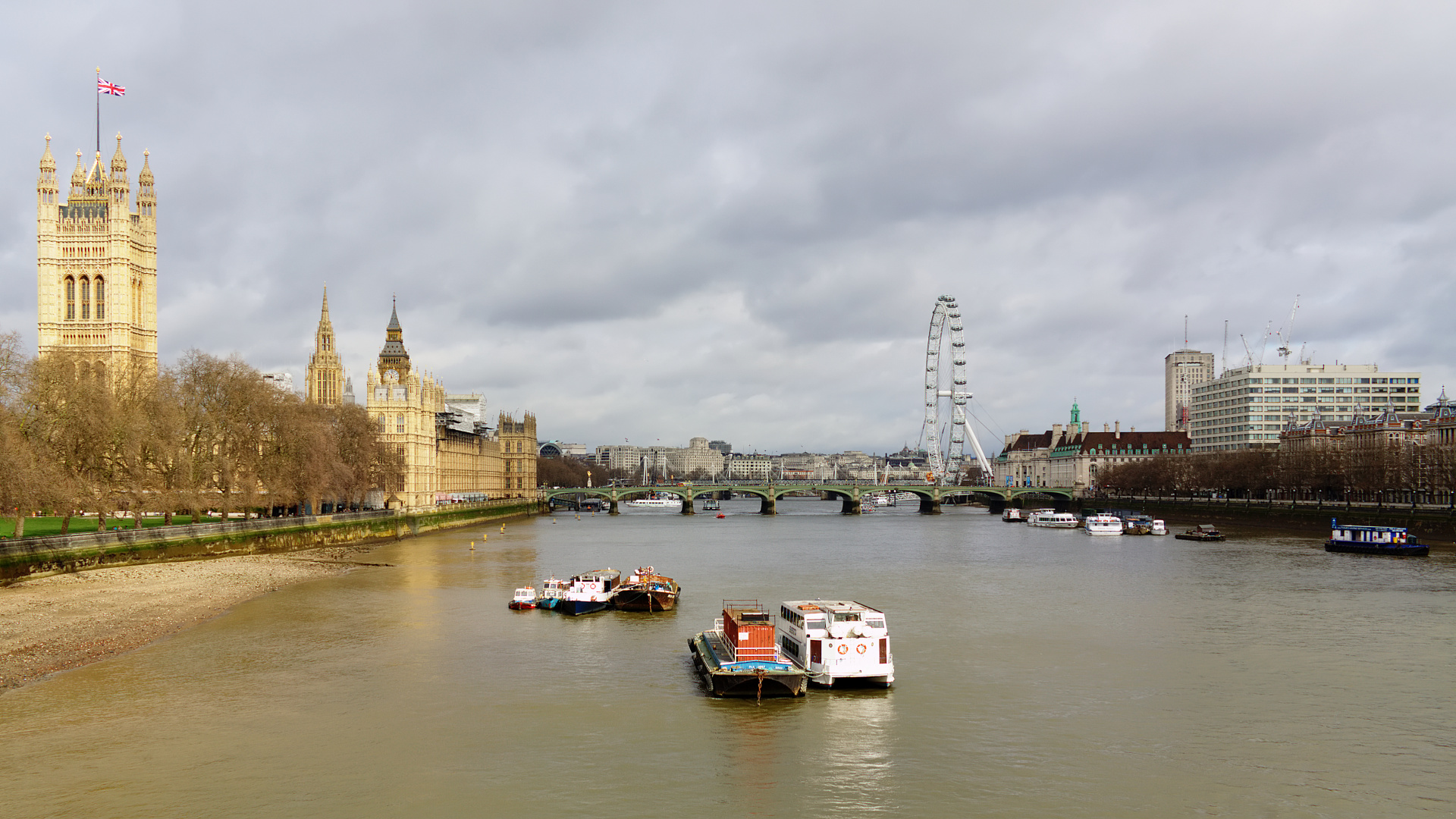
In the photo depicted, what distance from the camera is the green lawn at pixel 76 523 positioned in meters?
54.4

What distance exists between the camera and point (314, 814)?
1870 cm

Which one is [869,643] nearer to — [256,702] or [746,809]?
[746,809]

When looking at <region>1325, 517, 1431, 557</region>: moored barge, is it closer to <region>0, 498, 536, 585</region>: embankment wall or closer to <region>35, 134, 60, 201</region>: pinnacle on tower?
<region>0, 498, 536, 585</region>: embankment wall

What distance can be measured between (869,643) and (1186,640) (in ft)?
46.1

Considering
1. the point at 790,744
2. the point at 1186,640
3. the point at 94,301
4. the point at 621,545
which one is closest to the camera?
the point at 790,744

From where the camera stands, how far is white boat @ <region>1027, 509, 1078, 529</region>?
113 metres

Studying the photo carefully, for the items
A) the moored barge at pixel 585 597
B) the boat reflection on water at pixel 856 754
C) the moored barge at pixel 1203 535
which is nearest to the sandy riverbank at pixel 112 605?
the moored barge at pixel 585 597

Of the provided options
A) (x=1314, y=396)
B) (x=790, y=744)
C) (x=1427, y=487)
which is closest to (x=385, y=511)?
(x=790, y=744)

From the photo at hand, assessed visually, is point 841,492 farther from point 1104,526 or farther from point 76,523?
point 76,523

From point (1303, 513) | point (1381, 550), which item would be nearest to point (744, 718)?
point (1381, 550)

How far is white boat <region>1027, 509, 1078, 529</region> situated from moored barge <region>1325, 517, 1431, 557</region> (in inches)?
1596

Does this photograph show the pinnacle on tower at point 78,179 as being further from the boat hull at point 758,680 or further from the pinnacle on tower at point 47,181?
the boat hull at point 758,680

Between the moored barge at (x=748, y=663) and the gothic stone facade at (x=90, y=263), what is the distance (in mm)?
77108

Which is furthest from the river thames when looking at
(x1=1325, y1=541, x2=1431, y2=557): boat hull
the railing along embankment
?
the railing along embankment
